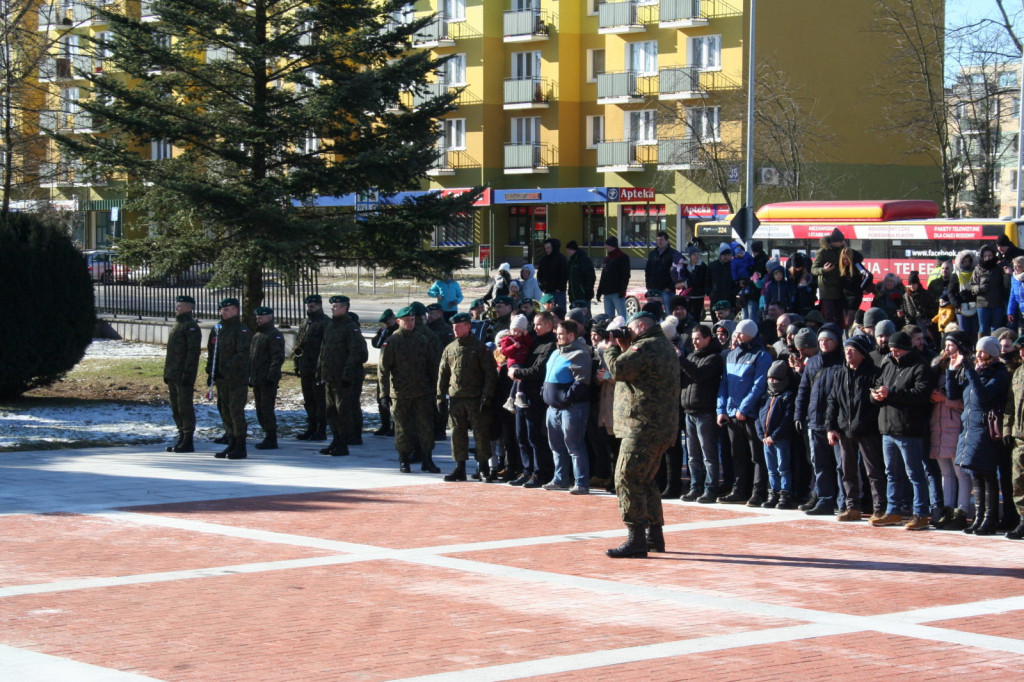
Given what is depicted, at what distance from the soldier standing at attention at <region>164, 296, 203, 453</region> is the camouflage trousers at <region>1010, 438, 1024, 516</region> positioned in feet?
34.4

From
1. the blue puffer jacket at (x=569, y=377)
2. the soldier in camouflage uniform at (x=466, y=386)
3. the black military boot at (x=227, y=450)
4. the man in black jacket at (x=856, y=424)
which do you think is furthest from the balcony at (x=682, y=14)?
the man in black jacket at (x=856, y=424)

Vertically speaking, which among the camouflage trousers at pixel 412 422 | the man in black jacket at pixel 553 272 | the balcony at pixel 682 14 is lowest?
the camouflage trousers at pixel 412 422

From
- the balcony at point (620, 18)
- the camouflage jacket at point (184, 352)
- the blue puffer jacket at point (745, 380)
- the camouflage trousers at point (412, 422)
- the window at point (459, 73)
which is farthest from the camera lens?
the window at point (459, 73)

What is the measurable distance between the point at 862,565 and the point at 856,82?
4894cm

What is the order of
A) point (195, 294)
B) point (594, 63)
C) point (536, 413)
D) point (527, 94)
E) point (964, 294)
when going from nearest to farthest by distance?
1. point (536, 413)
2. point (964, 294)
3. point (195, 294)
4. point (527, 94)
5. point (594, 63)

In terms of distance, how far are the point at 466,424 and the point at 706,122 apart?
3797cm

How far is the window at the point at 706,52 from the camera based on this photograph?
55156mm

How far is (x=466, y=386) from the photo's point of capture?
15148 millimetres

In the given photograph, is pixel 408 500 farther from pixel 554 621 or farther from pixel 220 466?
pixel 554 621

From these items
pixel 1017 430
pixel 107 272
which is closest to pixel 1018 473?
pixel 1017 430

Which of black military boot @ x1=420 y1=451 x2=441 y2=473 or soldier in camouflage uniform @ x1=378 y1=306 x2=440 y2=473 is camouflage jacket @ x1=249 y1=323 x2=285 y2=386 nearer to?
soldier in camouflage uniform @ x1=378 y1=306 x2=440 y2=473

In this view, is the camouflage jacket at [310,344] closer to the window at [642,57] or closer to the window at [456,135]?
the window at [642,57]

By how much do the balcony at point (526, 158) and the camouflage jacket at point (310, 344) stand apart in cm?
4354

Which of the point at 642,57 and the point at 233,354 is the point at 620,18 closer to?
the point at 642,57
